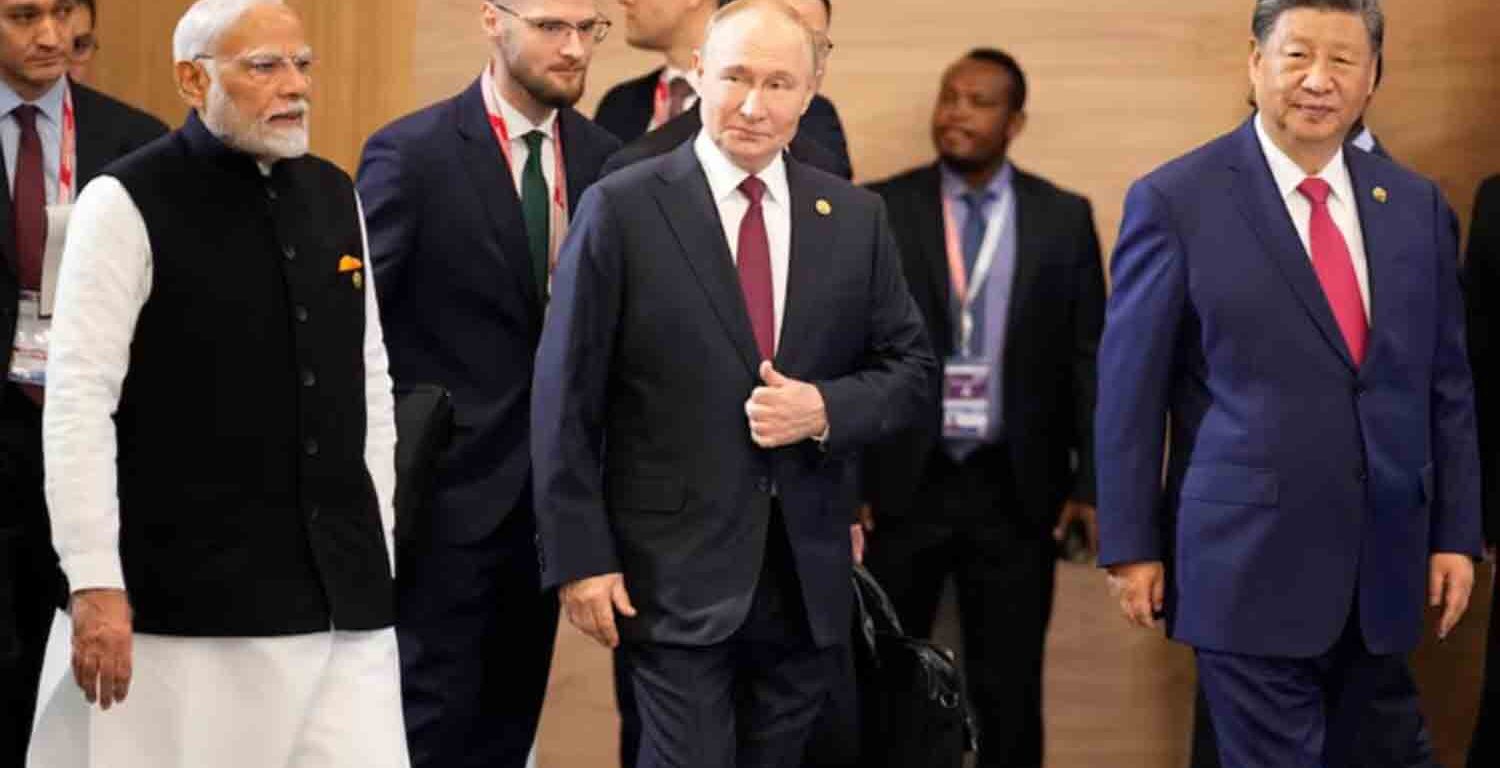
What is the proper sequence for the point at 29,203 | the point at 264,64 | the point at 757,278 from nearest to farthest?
1. the point at 264,64
2. the point at 757,278
3. the point at 29,203

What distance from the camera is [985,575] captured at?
708cm

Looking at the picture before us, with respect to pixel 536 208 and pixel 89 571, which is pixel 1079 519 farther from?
pixel 89 571

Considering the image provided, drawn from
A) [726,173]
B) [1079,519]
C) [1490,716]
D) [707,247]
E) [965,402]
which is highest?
[726,173]

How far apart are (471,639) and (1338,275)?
1669mm

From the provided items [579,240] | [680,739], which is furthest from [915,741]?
[579,240]

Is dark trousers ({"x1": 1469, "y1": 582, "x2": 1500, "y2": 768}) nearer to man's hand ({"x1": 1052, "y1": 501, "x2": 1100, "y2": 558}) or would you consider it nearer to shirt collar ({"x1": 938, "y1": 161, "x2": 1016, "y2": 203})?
man's hand ({"x1": 1052, "y1": 501, "x2": 1100, "y2": 558})

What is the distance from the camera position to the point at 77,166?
5.77 m

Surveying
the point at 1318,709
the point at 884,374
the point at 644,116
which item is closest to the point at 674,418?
the point at 884,374

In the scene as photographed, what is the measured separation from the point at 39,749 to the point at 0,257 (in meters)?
1.31

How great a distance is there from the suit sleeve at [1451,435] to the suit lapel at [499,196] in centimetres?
160

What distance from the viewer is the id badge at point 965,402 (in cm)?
702

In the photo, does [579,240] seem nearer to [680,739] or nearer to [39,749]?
[680,739]

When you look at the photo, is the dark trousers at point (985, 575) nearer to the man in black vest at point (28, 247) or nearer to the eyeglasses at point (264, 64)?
the man in black vest at point (28, 247)

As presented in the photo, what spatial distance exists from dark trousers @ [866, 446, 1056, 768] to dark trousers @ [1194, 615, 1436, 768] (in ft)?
5.89
